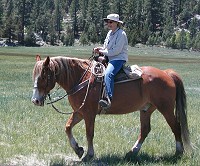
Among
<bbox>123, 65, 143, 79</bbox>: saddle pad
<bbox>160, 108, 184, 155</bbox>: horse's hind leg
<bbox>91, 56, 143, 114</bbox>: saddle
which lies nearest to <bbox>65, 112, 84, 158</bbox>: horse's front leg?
<bbox>91, 56, 143, 114</bbox>: saddle

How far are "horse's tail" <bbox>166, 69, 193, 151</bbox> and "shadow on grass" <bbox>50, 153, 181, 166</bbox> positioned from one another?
1.55 ft

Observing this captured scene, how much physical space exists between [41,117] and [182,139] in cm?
585

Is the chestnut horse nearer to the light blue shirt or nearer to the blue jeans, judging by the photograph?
the blue jeans

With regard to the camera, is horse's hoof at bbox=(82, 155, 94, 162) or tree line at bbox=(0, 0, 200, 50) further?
tree line at bbox=(0, 0, 200, 50)

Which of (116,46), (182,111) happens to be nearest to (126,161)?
(182,111)

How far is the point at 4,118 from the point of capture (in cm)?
1368

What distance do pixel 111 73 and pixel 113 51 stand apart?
0.47 metres

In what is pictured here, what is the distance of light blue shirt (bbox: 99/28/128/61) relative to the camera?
9.05 meters

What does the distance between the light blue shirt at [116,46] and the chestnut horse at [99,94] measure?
→ 48 cm

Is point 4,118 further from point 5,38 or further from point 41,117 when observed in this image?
point 5,38

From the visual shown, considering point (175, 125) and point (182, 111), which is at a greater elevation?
point (182, 111)

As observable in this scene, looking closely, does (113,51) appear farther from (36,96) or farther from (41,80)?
(36,96)

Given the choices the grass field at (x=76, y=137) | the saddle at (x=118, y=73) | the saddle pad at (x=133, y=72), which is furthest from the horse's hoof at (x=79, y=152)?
the saddle pad at (x=133, y=72)

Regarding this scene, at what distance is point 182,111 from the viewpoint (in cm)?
987
